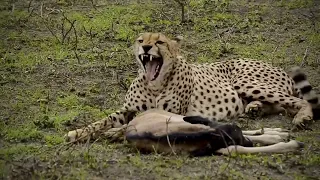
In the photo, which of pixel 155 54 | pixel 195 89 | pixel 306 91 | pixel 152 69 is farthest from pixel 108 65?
pixel 306 91

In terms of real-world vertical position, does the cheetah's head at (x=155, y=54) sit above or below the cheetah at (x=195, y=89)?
above

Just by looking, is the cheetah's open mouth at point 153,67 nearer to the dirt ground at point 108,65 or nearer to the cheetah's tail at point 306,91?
the dirt ground at point 108,65

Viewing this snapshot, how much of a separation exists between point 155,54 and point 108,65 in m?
2.32

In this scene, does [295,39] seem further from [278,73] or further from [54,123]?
[54,123]

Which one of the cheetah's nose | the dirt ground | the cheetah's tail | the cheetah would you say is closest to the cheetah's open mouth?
the cheetah

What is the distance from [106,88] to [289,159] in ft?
9.03

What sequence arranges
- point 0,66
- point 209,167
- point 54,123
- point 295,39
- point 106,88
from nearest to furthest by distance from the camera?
point 209,167, point 54,123, point 106,88, point 0,66, point 295,39

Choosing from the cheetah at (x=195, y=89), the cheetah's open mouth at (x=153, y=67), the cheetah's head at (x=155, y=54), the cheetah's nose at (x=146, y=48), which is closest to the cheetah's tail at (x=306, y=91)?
the cheetah at (x=195, y=89)

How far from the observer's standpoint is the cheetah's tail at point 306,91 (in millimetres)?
6609

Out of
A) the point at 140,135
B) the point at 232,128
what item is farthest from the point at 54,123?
the point at 232,128

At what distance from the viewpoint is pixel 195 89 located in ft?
21.6

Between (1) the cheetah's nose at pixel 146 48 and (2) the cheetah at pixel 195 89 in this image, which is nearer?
(1) the cheetah's nose at pixel 146 48

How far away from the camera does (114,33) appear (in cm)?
948

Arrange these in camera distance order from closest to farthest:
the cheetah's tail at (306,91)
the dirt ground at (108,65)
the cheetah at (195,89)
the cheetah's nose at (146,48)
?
1. the dirt ground at (108,65)
2. the cheetah's nose at (146,48)
3. the cheetah at (195,89)
4. the cheetah's tail at (306,91)
